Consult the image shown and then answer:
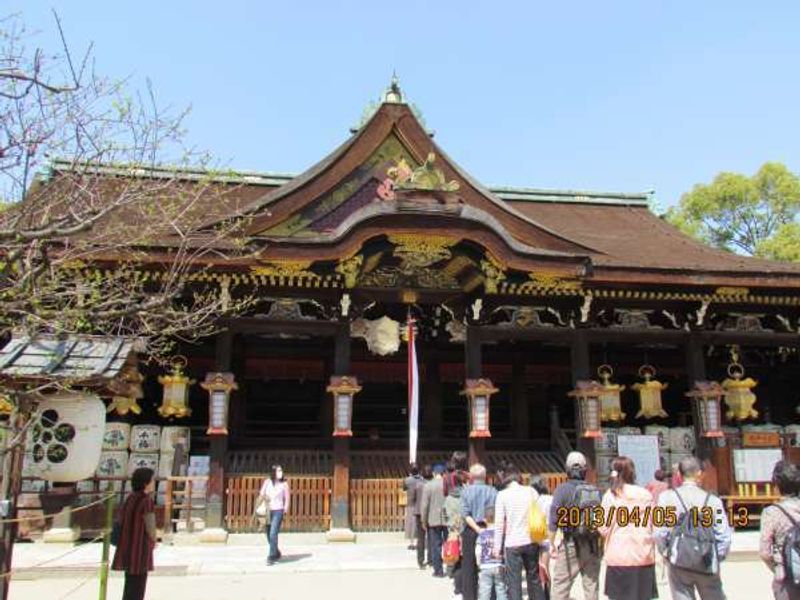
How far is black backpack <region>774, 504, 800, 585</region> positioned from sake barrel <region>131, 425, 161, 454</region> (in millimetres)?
11700

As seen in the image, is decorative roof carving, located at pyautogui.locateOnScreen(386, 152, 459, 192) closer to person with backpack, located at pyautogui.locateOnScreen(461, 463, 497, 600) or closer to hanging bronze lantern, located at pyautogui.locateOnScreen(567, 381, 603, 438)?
hanging bronze lantern, located at pyautogui.locateOnScreen(567, 381, 603, 438)

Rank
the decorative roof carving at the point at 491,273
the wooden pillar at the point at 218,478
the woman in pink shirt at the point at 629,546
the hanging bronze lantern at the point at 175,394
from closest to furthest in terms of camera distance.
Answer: the woman in pink shirt at the point at 629,546 → the wooden pillar at the point at 218,478 → the decorative roof carving at the point at 491,273 → the hanging bronze lantern at the point at 175,394

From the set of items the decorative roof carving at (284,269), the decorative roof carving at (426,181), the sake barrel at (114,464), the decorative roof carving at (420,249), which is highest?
the decorative roof carving at (426,181)

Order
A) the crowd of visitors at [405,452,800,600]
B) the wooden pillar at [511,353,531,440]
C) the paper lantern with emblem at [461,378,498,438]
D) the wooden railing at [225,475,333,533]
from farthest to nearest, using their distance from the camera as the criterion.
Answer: the wooden pillar at [511,353,531,440] < the paper lantern with emblem at [461,378,498,438] < the wooden railing at [225,475,333,533] < the crowd of visitors at [405,452,800,600]

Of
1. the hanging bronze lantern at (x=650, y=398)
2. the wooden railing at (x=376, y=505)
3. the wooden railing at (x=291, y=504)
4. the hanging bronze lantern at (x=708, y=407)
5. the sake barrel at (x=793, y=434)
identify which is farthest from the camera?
the hanging bronze lantern at (x=650, y=398)

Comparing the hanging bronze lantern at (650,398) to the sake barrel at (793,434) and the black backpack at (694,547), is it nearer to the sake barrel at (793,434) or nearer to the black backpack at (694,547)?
the sake barrel at (793,434)

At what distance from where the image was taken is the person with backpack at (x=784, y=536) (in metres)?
4.68

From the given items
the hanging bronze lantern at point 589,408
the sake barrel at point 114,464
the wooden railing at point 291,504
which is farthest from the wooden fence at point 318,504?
the sake barrel at point 114,464

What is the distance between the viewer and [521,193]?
71.1 ft

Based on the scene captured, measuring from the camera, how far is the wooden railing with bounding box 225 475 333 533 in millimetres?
12375

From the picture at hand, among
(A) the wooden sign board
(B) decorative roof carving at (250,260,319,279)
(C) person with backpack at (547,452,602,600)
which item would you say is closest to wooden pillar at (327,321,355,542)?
(B) decorative roof carving at (250,260,319,279)

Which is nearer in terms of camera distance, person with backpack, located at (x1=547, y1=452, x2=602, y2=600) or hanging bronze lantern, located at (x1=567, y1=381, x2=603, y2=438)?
person with backpack, located at (x1=547, y1=452, x2=602, y2=600)

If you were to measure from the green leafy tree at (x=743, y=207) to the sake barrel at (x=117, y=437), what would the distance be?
90.8 feet

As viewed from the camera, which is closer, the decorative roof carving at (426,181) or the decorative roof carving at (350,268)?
the decorative roof carving at (426,181)
